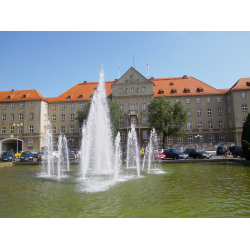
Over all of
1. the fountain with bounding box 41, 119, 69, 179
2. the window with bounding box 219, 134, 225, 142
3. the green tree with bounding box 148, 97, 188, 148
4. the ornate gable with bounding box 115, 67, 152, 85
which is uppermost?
the ornate gable with bounding box 115, 67, 152, 85

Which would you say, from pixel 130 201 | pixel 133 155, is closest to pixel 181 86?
pixel 133 155

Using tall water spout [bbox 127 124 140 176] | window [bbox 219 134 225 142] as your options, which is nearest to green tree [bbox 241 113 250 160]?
tall water spout [bbox 127 124 140 176]

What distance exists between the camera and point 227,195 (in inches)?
330

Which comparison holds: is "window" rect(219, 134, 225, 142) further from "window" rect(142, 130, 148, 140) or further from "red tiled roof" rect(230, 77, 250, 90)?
"window" rect(142, 130, 148, 140)

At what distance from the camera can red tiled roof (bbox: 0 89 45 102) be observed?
184 feet

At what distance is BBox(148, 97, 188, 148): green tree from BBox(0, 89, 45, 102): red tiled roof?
3051 cm

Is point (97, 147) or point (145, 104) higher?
point (145, 104)

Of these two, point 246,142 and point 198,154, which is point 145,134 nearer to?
point 198,154

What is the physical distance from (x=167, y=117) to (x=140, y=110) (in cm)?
936

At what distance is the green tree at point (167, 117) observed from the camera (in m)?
44.1

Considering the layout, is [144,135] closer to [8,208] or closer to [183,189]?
[183,189]
